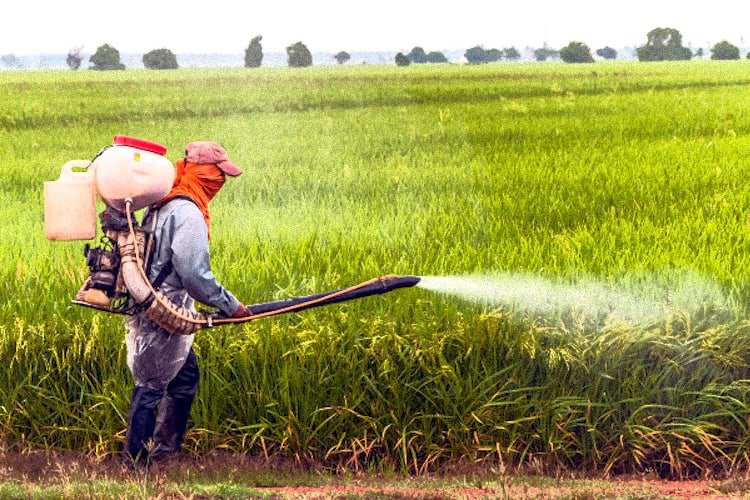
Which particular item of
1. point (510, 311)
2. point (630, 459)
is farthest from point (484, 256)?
point (630, 459)

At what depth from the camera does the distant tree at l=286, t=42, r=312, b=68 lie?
34.4 metres

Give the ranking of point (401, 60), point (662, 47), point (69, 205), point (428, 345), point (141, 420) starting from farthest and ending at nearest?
point (662, 47)
point (401, 60)
point (428, 345)
point (141, 420)
point (69, 205)

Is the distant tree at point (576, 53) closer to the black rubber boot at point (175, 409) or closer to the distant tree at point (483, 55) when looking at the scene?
the distant tree at point (483, 55)

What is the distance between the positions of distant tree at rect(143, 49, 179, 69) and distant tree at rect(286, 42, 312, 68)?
4300 millimetres

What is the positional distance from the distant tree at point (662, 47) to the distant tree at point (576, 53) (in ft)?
9.03

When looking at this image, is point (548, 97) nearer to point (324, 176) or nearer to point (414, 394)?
point (324, 176)

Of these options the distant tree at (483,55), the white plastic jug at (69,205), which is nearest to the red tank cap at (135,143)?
the white plastic jug at (69,205)

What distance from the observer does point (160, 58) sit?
37.6m

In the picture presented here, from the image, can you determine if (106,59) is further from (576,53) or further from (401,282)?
(401,282)

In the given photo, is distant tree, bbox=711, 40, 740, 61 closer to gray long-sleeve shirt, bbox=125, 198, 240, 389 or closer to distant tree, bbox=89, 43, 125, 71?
distant tree, bbox=89, 43, 125, 71

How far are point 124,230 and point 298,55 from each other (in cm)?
3268

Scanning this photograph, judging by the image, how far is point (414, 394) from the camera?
14.6 feet

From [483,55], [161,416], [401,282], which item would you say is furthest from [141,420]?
[483,55]

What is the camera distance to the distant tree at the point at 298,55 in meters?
34.4
